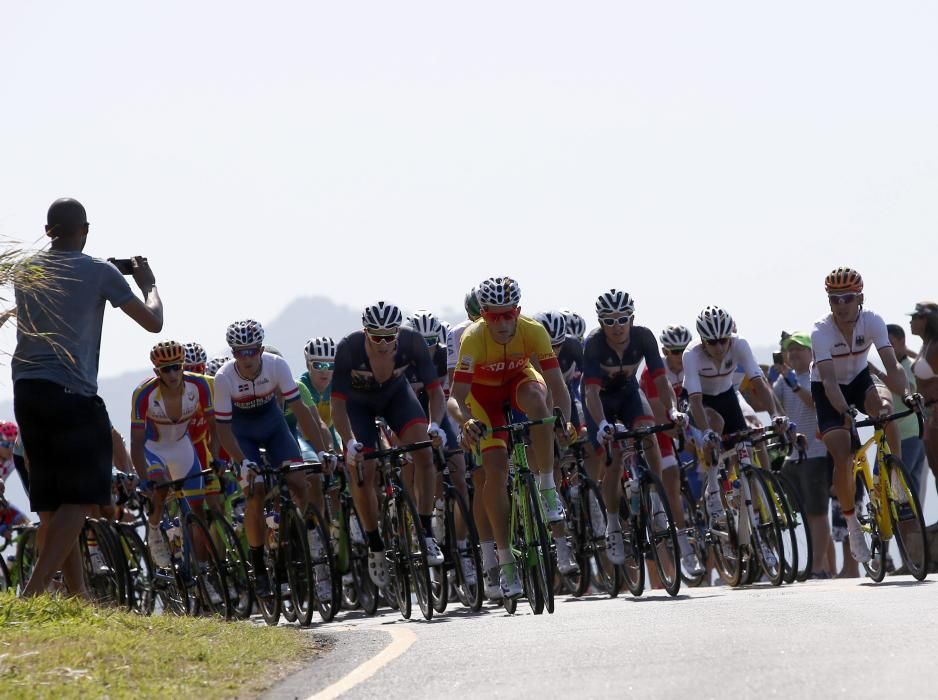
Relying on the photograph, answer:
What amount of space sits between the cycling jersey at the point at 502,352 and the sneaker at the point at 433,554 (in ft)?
4.03

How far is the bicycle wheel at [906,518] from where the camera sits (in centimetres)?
1330

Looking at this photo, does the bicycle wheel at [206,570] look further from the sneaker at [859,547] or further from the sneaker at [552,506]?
the sneaker at [859,547]

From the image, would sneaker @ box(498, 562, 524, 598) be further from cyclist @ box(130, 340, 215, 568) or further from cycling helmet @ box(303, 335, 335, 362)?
cycling helmet @ box(303, 335, 335, 362)

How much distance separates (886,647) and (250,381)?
819cm

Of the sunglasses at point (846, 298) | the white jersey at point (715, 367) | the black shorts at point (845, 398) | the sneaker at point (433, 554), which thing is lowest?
the sneaker at point (433, 554)

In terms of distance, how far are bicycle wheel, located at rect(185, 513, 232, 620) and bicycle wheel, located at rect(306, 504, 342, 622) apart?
4.19 feet

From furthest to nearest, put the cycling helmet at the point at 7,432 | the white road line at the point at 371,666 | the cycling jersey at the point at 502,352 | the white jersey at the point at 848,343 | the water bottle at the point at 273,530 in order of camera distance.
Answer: the cycling helmet at the point at 7,432, the water bottle at the point at 273,530, the white jersey at the point at 848,343, the cycling jersey at the point at 502,352, the white road line at the point at 371,666

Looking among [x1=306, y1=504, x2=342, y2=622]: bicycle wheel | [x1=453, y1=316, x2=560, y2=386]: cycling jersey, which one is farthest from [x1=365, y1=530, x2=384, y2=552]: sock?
[x1=453, y1=316, x2=560, y2=386]: cycling jersey

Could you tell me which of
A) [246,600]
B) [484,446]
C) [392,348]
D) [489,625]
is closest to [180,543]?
[246,600]

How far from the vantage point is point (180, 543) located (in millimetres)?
15898

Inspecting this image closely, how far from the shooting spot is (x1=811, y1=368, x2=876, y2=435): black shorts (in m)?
14.3

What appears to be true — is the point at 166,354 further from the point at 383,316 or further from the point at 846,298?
the point at 846,298

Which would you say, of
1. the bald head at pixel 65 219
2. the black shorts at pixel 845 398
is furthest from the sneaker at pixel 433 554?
the bald head at pixel 65 219

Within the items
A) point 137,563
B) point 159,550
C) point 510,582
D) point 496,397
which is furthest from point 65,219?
point 159,550
